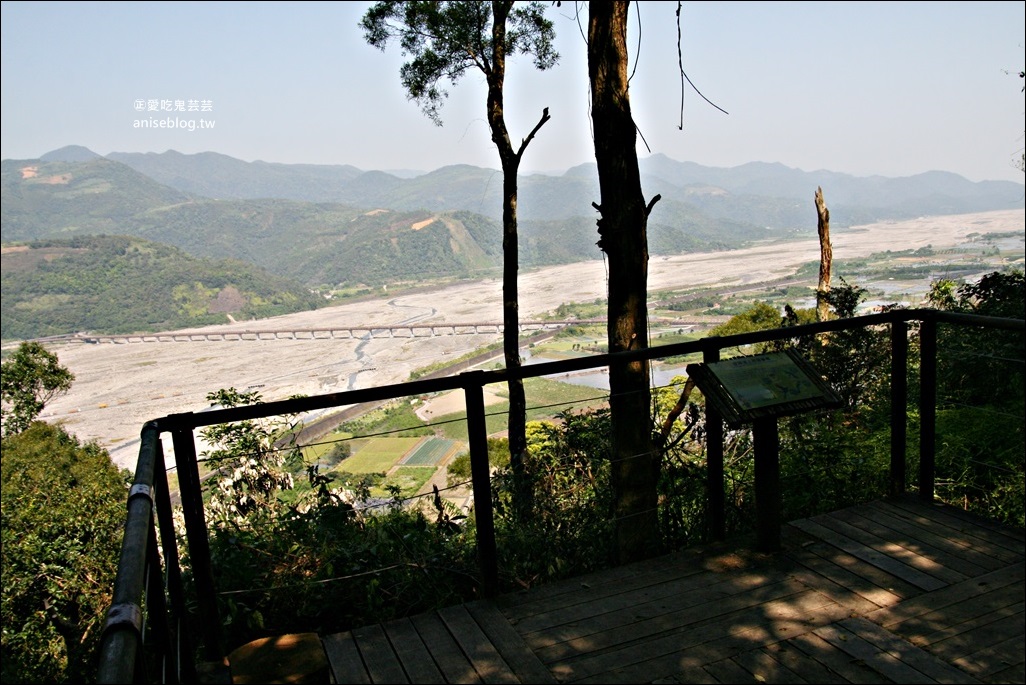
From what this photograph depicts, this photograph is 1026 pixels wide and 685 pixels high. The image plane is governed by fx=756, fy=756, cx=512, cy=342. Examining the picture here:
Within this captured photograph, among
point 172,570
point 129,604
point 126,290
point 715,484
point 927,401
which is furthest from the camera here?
point 126,290

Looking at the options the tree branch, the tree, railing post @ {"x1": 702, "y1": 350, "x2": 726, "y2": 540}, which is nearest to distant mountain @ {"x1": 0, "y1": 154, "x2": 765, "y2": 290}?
the tree

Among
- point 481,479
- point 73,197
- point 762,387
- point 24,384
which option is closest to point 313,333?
point 24,384

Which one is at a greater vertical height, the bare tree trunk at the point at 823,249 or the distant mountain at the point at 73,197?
the distant mountain at the point at 73,197

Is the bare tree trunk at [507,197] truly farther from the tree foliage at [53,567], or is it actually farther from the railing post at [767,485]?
the tree foliage at [53,567]

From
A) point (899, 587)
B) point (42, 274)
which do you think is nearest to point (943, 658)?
point (899, 587)

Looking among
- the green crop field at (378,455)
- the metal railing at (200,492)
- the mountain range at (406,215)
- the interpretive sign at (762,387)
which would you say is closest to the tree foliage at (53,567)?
the metal railing at (200,492)

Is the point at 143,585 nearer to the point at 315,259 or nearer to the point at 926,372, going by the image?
the point at 926,372

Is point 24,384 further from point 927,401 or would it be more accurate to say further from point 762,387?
point 927,401
